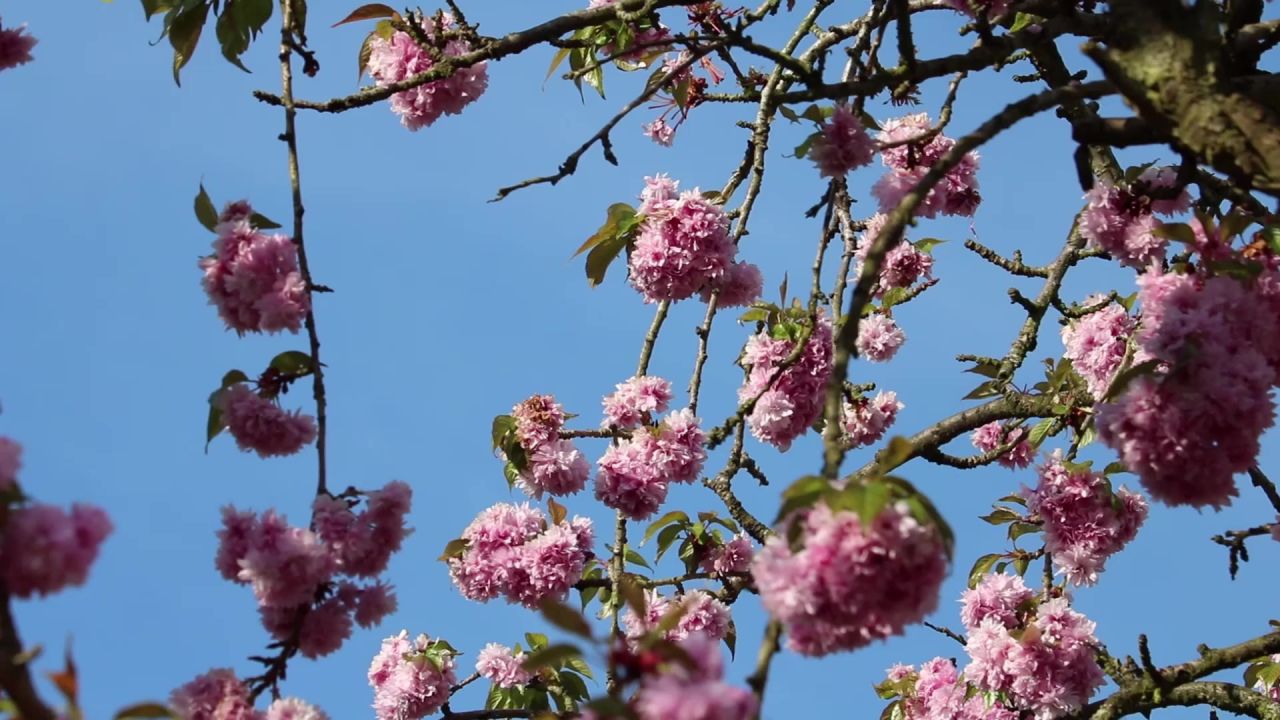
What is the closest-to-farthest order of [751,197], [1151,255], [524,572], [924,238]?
[1151,255] → [751,197] → [524,572] → [924,238]

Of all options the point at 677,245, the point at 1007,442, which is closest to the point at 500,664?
the point at 677,245

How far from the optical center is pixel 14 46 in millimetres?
3400

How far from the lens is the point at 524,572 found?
4.17 metres

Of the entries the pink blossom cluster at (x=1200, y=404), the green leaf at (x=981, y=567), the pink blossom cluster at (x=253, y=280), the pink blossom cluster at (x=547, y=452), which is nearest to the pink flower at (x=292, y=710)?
the pink blossom cluster at (x=253, y=280)

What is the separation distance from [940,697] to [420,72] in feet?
11.1

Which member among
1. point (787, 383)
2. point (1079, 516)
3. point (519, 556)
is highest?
point (787, 383)

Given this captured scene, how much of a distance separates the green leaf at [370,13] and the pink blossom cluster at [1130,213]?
2433mm

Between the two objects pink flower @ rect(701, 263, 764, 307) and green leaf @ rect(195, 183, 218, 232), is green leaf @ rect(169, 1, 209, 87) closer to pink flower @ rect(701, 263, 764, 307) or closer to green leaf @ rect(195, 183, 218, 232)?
green leaf @ rect(195, 183, 218, 232)

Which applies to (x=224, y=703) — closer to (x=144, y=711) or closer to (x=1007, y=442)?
(x=144, y=711)

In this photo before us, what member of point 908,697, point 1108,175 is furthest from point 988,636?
point 1108,175

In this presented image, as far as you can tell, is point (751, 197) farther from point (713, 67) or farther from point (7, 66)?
point (7, 66)

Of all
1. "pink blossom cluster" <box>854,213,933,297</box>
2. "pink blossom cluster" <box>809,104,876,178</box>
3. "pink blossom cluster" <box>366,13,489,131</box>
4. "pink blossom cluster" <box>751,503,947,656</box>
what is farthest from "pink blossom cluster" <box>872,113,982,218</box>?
"pink blossom cluster" <box>366,13,489,131</box>

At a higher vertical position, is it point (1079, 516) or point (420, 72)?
point (420, 72)

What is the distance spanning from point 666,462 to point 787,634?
224cm
